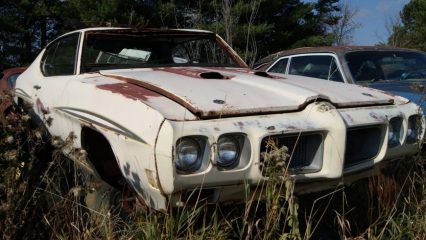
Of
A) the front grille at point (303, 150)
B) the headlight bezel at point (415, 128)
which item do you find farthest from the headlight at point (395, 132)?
the front grille at point (303, 150)

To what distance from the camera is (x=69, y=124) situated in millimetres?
3643

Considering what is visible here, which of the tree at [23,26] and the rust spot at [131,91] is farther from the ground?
the rust spot at [131,91]

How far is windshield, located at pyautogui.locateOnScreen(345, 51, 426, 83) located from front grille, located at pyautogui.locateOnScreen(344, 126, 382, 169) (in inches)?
100

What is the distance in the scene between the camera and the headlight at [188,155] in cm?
265

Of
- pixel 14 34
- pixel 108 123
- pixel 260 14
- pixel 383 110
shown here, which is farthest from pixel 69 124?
pixel 14 34

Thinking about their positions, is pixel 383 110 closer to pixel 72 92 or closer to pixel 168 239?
pixel 168 239

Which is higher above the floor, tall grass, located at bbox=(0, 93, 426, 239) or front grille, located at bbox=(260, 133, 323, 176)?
front grille, located at bbox=(260, 133, 323, 176)

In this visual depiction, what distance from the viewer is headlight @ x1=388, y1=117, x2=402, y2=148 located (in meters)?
3.40

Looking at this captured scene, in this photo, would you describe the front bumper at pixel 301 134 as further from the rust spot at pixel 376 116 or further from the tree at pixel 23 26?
the tree at pixel 23 26

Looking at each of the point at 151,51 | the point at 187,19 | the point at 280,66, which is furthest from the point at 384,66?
the point at 187,19

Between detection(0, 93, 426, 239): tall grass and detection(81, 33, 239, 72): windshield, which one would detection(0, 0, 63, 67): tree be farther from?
detection(0, 93, 426, 239): tall grass

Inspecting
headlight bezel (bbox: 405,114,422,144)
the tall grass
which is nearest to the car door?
the tall grass

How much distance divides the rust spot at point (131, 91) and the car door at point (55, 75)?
1.70ft

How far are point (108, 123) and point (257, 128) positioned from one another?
0.85 meters
